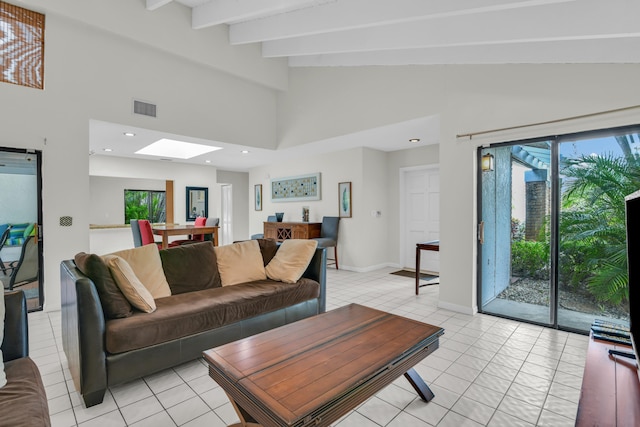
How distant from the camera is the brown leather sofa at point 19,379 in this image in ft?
3.75

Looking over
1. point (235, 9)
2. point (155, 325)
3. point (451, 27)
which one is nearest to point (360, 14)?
point (451, 27)

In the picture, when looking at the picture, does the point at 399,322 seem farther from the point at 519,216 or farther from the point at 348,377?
the point at 519,216

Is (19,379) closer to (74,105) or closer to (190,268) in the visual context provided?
(190,268)

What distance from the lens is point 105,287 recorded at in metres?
2.04

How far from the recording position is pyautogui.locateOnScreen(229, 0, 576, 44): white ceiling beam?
7.79 feet

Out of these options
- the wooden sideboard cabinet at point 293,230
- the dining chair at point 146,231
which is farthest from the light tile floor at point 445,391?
the wooden sideboard cabinet at point 293,230

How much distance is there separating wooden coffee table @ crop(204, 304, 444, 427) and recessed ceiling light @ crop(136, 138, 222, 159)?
16.0 ft

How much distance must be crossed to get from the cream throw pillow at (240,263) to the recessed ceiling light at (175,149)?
10.9ft

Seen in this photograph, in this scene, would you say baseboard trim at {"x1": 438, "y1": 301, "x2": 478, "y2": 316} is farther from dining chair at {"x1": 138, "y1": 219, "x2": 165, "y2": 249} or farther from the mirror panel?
the mirror panel

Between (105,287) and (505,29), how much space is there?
11.9 ft

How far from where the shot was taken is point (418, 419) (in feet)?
5.83

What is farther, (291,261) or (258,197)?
(258,197)

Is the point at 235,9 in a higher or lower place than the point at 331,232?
higher

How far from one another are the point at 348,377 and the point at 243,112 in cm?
503
